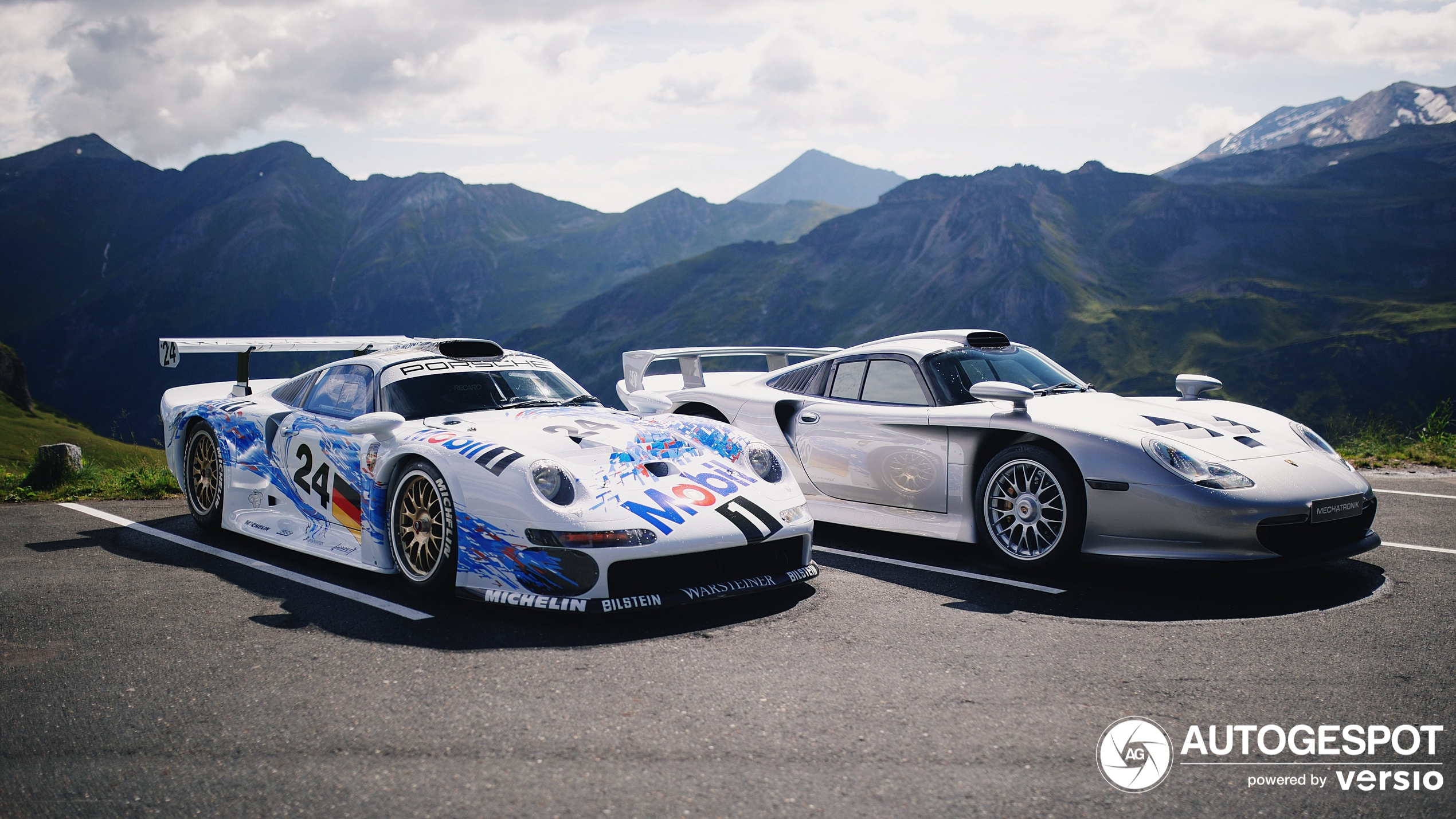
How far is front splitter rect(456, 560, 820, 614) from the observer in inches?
169

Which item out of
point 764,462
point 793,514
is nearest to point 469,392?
point 764,462

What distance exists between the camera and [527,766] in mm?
2898

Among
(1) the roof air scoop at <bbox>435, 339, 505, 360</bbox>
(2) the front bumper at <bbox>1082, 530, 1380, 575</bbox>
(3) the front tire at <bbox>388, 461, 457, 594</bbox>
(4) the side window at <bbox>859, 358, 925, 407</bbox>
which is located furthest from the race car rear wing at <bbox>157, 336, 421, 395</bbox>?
(2) the front bumper at <bbox>1082, 530, 1380, 575</bbox>

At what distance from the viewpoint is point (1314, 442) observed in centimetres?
568

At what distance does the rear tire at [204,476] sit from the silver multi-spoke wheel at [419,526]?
2271 mm

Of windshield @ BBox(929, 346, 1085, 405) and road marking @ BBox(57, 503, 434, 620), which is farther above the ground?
windshield @ BBox(929, 346, 1085, 405)

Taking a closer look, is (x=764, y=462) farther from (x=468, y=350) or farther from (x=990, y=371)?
(x=468, y=350)

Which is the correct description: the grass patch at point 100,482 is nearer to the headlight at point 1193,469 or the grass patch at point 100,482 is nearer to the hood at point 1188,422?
the hood at point 1188,422

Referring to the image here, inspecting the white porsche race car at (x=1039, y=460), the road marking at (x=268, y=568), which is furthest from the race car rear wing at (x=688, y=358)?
the road marking at (x=268, y=568)

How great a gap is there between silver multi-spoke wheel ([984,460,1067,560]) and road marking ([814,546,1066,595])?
235mm

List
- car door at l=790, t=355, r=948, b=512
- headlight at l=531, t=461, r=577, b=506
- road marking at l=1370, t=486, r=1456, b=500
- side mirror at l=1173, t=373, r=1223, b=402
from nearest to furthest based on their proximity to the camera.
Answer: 1. headlight at l=531, t=461, r=577, b=506
2. car door at l=790, t=355, r=948, b=512
3. side mirror at l=1173, t=373, r=1223, b=402
4. road marking at l=1370, t=486, r=1456, b=500

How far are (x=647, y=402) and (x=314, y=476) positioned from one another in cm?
277

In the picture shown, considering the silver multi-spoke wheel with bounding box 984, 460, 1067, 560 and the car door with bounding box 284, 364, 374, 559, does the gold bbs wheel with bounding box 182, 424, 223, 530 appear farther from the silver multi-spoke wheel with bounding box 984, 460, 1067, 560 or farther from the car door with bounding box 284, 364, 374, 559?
the silver multi-spoke wheel with bounding box 984, 460, 1067, 560

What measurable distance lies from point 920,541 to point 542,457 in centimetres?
289
